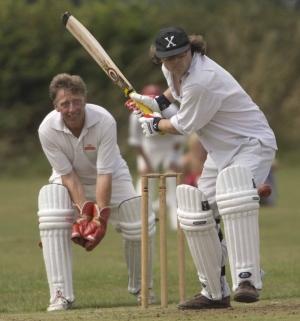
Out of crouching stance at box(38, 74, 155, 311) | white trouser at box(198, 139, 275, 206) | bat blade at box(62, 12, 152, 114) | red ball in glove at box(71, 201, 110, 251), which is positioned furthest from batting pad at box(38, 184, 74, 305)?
white trouser at box(198, 139, 275, 206)

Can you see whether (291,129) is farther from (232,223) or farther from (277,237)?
(232,223)

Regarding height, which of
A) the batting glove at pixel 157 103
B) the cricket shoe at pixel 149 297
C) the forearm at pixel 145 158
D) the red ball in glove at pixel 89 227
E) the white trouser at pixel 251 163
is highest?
the forearm at pixel 145 158

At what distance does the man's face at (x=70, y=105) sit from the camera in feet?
25.4

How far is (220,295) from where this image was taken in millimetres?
7398

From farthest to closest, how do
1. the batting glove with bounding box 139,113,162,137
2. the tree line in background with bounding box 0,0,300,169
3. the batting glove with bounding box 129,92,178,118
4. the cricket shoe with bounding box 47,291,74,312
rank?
the tree line in background with bounding box 0,0,300,169 < the cricket shoe with bounding box 47,291,74,312 < the batting glove with bounding box 129,92,178,118 < the batting glove with bounding box 139,113,162,137

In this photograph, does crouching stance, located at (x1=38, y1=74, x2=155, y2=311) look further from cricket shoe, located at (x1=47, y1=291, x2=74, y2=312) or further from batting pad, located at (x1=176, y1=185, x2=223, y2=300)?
batting pad, located at (x1=176, y1=185, x2=223, y2=300)

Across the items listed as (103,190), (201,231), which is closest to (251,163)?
(201,231)

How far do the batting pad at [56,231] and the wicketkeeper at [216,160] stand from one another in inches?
35.1

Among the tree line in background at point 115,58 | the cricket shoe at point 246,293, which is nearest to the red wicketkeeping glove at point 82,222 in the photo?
the cricket shoe at point 246,293

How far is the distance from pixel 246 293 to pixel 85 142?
1669 millimetres

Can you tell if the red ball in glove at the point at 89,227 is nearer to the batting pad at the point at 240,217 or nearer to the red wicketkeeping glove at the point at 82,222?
the red wicketkeeping glove at the point at 82,222

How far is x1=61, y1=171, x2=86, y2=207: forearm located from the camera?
26.1 ft

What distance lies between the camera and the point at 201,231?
7.15 m

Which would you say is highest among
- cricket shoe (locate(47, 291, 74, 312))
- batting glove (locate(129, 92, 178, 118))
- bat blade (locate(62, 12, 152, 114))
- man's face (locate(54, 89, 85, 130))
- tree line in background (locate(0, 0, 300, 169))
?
tree line in background (locate(0, 0, 300, 169))
